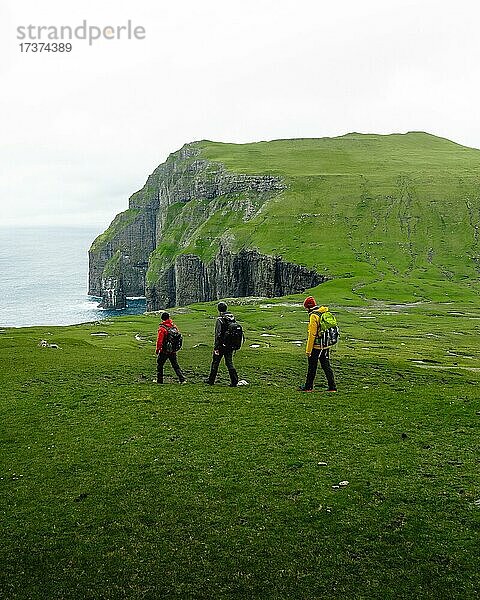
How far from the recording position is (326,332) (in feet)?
82.4

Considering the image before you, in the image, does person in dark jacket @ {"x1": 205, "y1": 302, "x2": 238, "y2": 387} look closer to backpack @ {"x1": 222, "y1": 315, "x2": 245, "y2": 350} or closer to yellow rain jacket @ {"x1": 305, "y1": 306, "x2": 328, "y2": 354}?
backpack @ {"x1": 222, "y1": 315, "x2": 245, "y2": 350}

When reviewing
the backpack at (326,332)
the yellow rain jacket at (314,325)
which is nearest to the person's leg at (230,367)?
the yellow rain jacket at (314,325)

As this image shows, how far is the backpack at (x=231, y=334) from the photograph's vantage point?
26.8 metres

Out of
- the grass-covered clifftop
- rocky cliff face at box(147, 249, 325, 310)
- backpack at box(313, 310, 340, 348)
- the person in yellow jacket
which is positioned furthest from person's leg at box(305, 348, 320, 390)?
rocky cliff face at box(147, 249, 325, 310)

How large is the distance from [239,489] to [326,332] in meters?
11.1

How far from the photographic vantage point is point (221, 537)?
510 inches

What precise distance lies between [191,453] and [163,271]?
181842 mm

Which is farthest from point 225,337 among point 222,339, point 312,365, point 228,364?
point 312,365

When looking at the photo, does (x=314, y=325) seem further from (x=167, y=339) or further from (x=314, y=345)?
(x=167, y=339)

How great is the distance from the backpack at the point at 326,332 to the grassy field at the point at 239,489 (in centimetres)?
231

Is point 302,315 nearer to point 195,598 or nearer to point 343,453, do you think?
point 343,453

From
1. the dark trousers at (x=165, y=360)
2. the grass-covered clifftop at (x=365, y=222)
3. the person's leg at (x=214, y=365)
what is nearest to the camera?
the person's leg at (x=214, y=365)

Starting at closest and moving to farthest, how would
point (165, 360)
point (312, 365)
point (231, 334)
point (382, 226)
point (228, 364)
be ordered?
1. point (312, 365)
2. point (231, 334)
3. point (228, 364)
4. point (165, 360)
5. point (382, 226)

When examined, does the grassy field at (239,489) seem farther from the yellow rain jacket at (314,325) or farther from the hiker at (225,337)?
the yellow rain jacket at (314,325)
